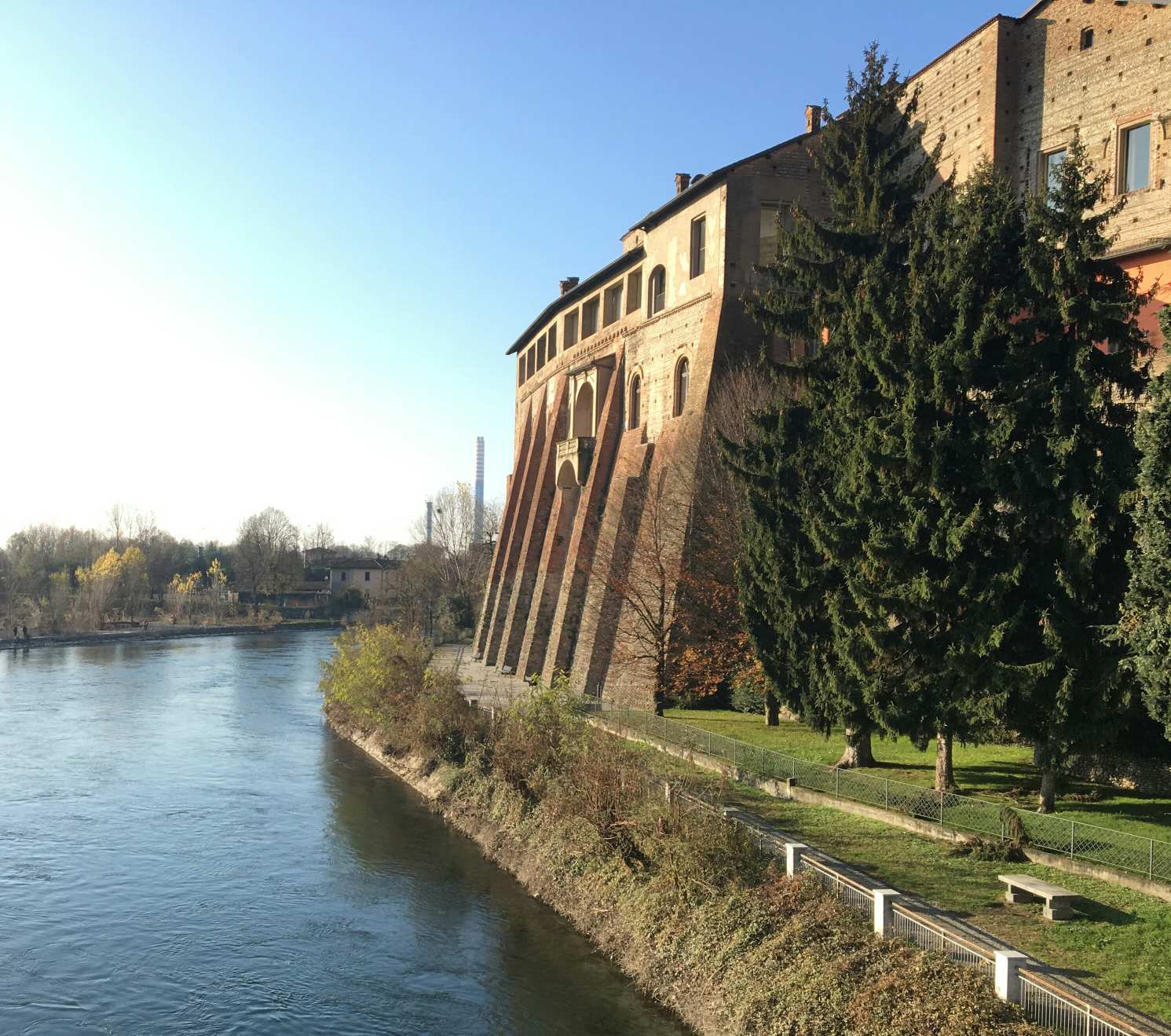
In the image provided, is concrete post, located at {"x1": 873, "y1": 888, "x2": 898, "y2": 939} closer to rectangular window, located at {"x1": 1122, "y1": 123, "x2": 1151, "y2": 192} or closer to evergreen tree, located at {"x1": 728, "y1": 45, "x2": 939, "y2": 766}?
evergreen tree, located at {"x1": 728, "y1": 45, "x2": 939, "y2": 766}

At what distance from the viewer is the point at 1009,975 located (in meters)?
9.84

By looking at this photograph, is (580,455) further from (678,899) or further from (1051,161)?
(678,899)

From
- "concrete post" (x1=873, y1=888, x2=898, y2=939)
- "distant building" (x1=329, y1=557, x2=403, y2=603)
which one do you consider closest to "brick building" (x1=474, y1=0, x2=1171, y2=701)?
"concrete post" (x1=873, y1=888, x2=898, y2=939)

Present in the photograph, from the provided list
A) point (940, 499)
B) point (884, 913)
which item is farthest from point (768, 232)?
point (884, 913)

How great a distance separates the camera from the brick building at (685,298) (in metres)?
21.0

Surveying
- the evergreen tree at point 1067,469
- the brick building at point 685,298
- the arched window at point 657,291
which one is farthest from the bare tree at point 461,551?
the evergreen tree at point 1067,469

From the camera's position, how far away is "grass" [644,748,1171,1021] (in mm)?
10367

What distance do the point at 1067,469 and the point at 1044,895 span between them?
596 cm

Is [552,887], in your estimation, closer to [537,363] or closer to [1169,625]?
[1169,625]

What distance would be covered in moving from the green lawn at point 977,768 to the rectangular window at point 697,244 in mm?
13405

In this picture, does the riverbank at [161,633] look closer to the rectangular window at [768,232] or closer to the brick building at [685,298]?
the brick building at [685,298]

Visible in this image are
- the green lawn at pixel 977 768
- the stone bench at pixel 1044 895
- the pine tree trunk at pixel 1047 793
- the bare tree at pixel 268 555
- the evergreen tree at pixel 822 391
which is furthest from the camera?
the bare tree at pixel 268 555

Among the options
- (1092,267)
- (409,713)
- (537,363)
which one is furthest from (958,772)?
(537,363)

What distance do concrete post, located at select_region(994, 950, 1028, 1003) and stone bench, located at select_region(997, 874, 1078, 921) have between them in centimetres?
206
